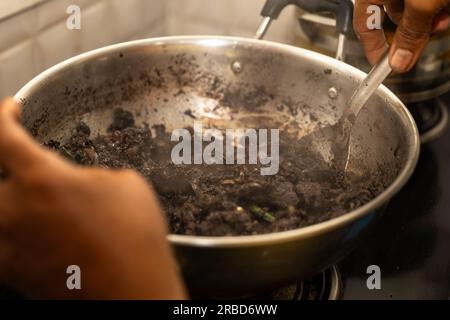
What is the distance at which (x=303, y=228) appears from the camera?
1.65 feet

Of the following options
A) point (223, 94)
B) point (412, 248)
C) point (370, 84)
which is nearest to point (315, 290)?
point (412, 248)

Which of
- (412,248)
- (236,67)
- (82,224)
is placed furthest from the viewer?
(236,67)

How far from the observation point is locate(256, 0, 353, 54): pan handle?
85 centimetres

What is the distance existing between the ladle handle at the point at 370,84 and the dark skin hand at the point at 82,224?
0.46 meters

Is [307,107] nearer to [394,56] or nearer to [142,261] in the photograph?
[394,56]

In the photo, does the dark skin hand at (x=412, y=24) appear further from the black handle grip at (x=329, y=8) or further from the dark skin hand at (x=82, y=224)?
the dark skin hand at (x=82, y=224)

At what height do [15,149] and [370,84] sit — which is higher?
[370,84]

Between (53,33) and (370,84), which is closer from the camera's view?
(370,84)

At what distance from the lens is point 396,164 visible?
2.38 ft

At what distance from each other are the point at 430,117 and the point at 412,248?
0.36 metres

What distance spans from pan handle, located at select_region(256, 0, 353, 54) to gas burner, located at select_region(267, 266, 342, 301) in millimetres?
379

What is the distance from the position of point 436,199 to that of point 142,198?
0.64m

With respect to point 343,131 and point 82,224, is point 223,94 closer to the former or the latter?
point 343,131

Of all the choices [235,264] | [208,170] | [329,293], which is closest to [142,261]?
[235,264]
